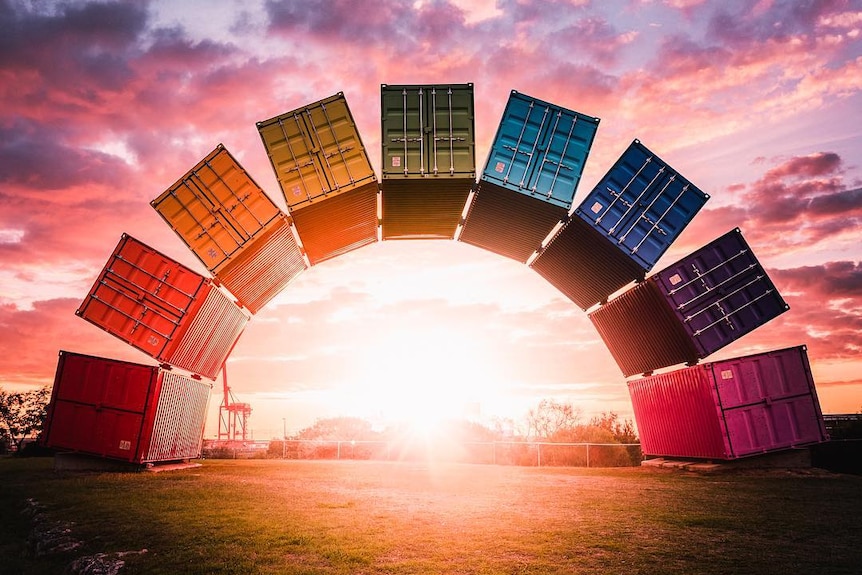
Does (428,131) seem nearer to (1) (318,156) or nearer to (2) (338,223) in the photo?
(1) (318,156)

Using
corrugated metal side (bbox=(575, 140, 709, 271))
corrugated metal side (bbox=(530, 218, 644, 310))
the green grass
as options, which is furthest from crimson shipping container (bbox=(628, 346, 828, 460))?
corrugated metal side (bbox=(575, 140, 709, 271))

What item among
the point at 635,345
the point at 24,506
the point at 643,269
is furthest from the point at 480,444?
the point at 24,506

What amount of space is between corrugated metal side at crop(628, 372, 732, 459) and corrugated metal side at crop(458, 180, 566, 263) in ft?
25.6

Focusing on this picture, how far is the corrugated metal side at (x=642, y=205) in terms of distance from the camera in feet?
74.9

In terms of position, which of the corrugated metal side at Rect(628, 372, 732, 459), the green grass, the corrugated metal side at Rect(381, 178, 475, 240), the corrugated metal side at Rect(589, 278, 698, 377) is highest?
the corrugated metal side at Rect(381, 178, 475, 240)

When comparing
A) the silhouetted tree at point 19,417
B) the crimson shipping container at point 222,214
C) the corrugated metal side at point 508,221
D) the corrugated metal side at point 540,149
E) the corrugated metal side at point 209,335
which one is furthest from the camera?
the silhouetted tree at point 19,417

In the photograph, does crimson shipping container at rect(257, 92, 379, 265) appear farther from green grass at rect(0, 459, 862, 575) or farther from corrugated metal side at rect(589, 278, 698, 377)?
corrugated metal side at rect(589, 278, 698, 377)

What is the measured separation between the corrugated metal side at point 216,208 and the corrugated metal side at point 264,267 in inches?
20.4

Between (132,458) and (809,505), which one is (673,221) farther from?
(132,458)

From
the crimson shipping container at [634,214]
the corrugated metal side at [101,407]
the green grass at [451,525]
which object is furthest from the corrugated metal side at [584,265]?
the corrugated metal side at [101,407]

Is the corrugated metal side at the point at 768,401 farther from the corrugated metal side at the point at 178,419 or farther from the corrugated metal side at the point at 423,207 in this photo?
the corrugated metal side at the point at 178,419

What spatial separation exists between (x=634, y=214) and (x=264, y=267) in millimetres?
15722

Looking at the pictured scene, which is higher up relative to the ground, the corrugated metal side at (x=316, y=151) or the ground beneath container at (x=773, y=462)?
the corrugated metal side at (x=316, y=151)

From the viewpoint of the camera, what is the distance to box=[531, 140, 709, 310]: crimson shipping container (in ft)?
74.9
